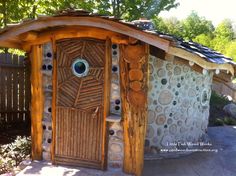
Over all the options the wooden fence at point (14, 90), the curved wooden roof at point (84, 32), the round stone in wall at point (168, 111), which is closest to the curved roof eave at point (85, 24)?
the curved wooden roof at point (84, 32)

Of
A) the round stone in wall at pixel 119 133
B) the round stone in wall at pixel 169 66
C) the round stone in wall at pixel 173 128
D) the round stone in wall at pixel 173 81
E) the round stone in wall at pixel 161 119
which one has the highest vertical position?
the round stone in wall at pixel 169 66

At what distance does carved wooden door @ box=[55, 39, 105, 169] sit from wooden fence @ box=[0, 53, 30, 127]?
3292mm

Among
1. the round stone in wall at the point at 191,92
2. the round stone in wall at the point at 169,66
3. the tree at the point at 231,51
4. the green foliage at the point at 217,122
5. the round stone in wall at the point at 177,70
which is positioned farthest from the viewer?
the tree at the point at 231,51

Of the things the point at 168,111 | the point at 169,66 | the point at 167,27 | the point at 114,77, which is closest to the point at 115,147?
the point at 114,77

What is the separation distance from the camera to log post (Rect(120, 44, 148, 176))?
533 centimetres

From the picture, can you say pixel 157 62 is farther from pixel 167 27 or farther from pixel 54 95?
pixel 167 27

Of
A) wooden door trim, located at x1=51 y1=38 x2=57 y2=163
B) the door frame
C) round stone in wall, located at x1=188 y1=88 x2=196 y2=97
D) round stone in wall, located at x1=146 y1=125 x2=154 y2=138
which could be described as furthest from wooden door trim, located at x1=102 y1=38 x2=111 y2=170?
round stone in wall, located at x1=188 y1=88 x2=196 y2=97

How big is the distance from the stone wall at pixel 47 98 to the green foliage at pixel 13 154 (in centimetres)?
64

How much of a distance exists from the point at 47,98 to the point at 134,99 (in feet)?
5.91

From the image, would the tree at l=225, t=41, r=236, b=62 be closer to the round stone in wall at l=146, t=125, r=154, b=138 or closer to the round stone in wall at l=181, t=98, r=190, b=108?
the round stone in wall at l=181, t=98, r=190, b=108

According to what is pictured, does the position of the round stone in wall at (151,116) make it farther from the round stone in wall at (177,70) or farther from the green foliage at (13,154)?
the green foliage at (13,154)

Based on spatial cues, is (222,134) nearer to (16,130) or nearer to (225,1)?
(16,130)

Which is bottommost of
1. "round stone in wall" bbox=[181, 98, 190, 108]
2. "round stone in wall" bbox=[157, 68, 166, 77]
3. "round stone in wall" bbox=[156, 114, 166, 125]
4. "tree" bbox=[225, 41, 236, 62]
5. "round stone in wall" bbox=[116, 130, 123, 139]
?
Result: "round stone in wall" bbox=[116, 130, 123, 139]

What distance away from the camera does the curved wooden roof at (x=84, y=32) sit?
4.94 m
